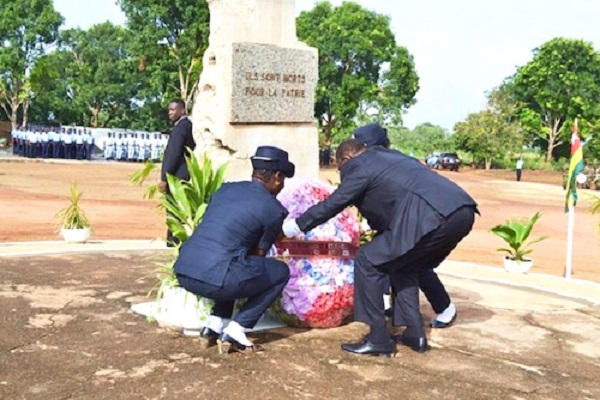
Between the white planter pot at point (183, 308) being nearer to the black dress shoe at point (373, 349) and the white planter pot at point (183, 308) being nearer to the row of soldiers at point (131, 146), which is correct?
the black dress shoe at point (373, 349)

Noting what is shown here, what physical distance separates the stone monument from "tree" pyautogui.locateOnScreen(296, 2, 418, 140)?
37.9 m

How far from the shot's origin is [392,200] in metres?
5.07

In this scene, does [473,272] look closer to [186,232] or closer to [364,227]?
[364,227]

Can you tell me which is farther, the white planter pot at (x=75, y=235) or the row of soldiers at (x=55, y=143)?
the row of soldiers at (x=55, y=143)

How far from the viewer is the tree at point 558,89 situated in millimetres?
51719

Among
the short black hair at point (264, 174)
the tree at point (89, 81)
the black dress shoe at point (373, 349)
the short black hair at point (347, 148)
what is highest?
the tree at point (89, 81)

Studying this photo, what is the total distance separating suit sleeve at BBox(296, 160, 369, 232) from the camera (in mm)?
4961

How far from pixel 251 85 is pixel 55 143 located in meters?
33.9

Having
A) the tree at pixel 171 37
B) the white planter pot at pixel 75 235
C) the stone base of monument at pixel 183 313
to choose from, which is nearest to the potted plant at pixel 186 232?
the stone base of monument at pixel 183 313

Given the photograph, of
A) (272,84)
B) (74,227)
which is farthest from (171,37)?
(272,84)

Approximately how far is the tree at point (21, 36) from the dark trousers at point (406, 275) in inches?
1812

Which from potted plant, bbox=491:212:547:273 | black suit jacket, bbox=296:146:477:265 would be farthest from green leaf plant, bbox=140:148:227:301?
potted plant, bbox=491:212:547:273

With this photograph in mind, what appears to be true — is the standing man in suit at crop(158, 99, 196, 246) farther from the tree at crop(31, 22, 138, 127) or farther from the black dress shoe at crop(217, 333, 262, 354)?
the tree at crop(31, 22, 138, 127)

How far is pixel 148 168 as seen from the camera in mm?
7277
